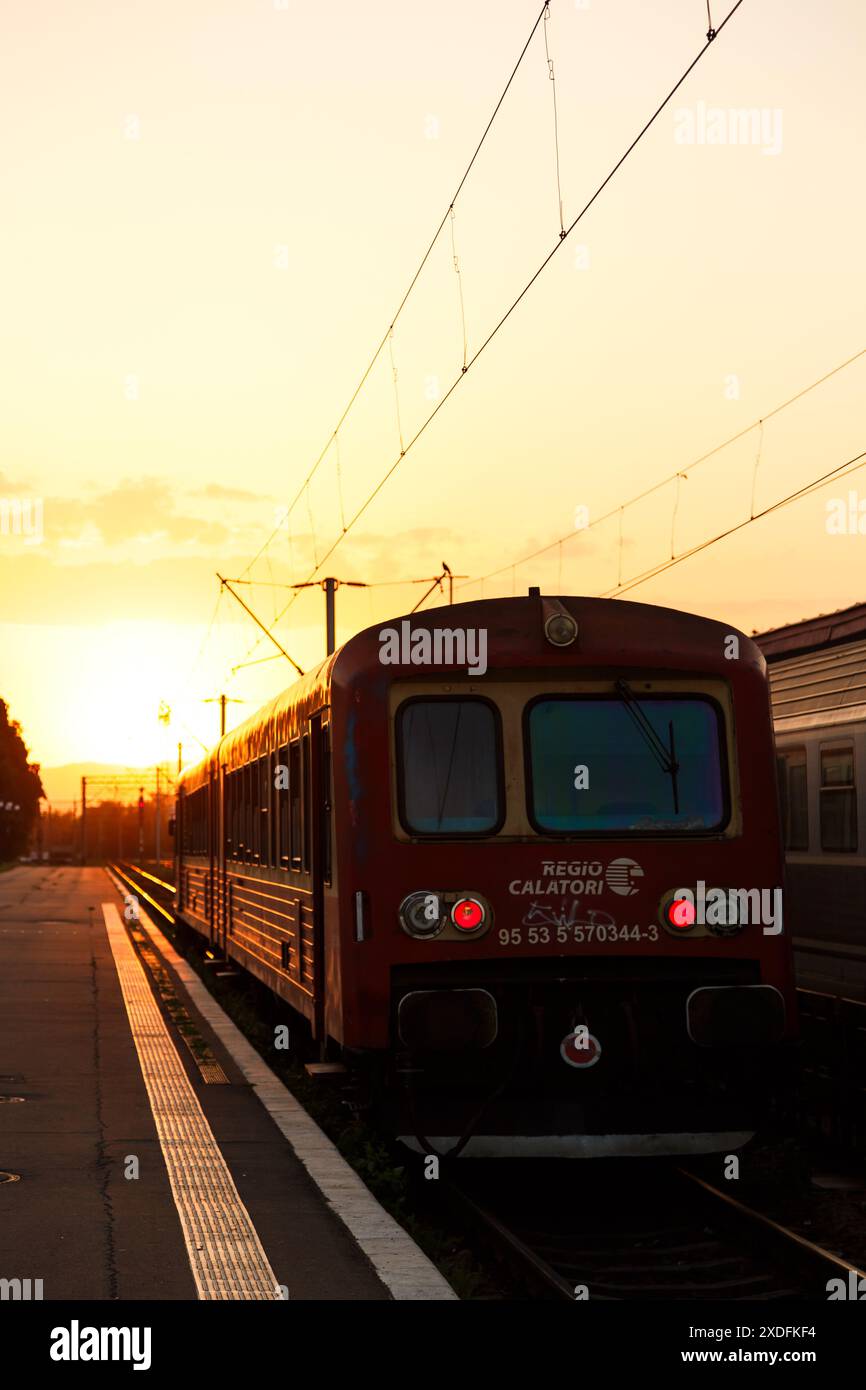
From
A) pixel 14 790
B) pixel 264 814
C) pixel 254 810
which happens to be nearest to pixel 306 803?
pixel 264 814

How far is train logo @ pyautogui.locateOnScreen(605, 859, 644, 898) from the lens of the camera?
903cm

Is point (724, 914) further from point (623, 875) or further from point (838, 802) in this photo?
point (838, 802)

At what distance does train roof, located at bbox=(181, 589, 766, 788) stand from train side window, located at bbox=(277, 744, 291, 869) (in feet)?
10.2

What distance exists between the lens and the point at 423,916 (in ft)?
29.3

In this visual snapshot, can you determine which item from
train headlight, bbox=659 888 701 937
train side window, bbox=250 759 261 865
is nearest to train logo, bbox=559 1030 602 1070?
train headlight, bbox=659 888 701 937

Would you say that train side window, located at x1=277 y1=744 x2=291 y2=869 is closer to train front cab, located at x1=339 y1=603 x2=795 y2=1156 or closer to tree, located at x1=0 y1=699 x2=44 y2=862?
train front cab, located at x1=339 y1=603 x2=795 y2=1156

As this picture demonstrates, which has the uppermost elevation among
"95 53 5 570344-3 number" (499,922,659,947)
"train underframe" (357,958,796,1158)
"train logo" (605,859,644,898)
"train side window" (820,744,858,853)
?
"train side window" (820,744,858,853)

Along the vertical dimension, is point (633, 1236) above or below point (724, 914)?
below

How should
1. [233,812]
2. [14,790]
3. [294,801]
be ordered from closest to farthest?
[294,801] → [233,812] → [14,790]

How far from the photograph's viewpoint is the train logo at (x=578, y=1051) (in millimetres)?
8859
